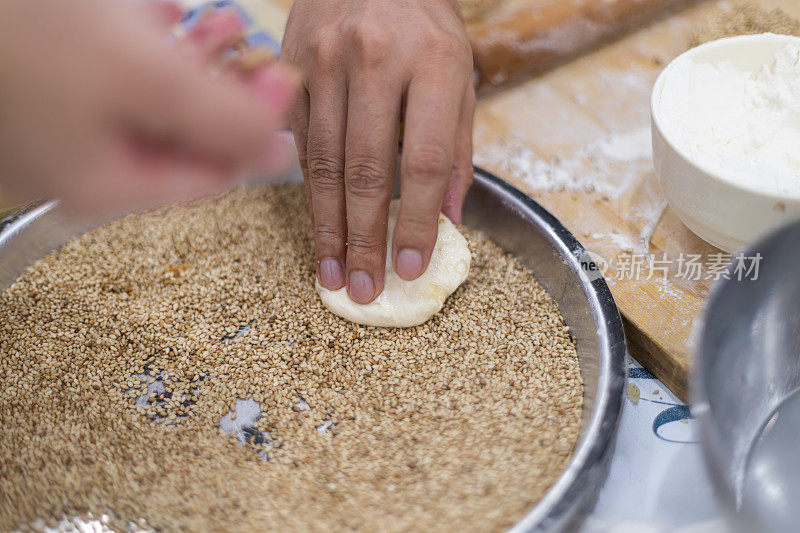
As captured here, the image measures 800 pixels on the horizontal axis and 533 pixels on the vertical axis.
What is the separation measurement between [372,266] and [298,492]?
0.39 metres

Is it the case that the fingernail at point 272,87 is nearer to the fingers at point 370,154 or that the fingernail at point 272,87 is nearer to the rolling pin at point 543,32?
the fingers at point 370,154

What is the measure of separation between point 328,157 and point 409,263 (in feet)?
0.73

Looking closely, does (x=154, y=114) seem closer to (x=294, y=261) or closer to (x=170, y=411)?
(x=170, y=411)

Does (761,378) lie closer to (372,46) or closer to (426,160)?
(426,160)

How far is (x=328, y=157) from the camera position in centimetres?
108

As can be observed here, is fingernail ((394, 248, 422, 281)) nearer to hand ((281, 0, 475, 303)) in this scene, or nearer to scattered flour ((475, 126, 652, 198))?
hand ((281, 0, 475, 303))

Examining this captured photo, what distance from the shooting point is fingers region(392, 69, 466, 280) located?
0.99m

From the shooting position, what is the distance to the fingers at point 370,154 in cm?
102

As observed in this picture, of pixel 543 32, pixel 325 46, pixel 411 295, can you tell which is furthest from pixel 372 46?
pixel 543 32

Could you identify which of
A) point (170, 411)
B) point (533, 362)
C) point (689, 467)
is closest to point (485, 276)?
point (533, 362)

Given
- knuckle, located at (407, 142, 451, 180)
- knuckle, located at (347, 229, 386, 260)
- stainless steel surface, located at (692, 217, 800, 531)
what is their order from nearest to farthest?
stainless steel surface, located at (692, 217, 800, 531) → knuckle, located at (407, 142, 451, 180) → knuckle, located at (347, 229, 386, 260)

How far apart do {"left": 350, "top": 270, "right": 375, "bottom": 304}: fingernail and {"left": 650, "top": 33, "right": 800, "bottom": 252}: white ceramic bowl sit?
1.89 ft

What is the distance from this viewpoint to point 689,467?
1.02 metres

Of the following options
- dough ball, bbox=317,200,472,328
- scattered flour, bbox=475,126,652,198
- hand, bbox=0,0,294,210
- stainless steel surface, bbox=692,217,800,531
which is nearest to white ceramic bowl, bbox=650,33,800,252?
stainless steel surface, bbox=692,217,800,531
